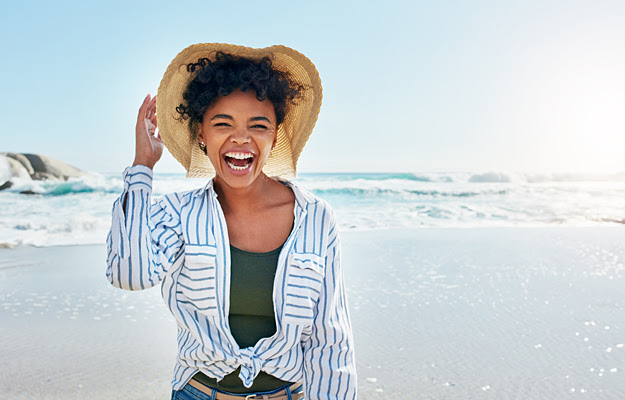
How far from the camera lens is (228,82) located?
153 centimetres

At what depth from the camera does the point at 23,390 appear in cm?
283

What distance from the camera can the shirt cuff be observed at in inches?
54.5

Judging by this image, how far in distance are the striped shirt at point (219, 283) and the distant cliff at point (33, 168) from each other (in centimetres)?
1881

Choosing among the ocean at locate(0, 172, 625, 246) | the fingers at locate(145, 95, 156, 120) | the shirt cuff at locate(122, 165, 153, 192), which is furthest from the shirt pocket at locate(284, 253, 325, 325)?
the ocean at locate(0, 172, 625, 246)

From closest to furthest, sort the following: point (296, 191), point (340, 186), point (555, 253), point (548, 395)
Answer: point (296, 191) → point (548, 395) → point (555, 253) → point (340, 186)

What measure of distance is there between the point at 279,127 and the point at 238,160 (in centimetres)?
36

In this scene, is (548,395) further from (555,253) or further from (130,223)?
(555,253)

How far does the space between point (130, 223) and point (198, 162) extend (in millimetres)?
550

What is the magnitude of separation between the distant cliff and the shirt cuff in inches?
740

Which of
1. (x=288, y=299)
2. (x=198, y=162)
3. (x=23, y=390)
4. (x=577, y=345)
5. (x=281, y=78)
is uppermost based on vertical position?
(x=281, y=78)

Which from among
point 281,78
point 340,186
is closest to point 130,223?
point 281,78

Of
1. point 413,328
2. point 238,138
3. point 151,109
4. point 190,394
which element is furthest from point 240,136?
point 413,328

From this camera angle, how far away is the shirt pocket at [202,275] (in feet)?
4.62

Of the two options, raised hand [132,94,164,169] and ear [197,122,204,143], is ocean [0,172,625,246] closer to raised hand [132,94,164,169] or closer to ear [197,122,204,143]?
ear [197,122,204,143]
